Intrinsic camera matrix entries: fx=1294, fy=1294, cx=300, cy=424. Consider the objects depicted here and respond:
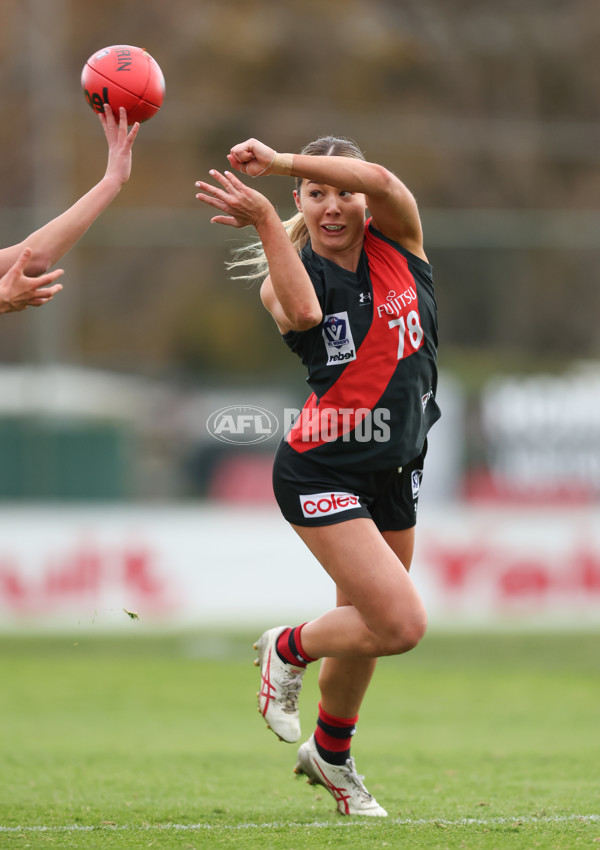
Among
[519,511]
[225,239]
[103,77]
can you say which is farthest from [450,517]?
[103,77]

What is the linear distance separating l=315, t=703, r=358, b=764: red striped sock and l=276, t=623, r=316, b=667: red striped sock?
384 millimetres

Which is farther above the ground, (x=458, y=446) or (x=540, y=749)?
(x=458, y=446)

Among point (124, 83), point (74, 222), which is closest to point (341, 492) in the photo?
point (74, 222)

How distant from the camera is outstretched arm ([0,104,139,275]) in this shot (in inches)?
188

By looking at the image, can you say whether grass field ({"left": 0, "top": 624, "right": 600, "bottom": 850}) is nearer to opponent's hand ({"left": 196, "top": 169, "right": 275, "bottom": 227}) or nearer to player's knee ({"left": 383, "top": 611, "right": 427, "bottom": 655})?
player's knee ({"left": 383, "top": 611, "right": 427, "bottom": 655})

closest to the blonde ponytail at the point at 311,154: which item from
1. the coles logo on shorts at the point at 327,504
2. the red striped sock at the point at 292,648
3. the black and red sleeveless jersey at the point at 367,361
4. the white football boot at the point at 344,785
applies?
the black and red sleeveless jersey at the point at 367,361

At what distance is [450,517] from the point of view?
12.7 metres

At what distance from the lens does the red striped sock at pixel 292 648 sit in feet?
16.9

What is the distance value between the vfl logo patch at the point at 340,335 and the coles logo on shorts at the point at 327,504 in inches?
20.7

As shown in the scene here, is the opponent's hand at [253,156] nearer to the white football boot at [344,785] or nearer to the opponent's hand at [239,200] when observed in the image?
the opponent's hand at [239,200]

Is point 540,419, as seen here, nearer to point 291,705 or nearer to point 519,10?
point 291,705

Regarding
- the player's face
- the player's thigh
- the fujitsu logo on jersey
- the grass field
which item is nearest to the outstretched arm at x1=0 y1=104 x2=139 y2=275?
the player's face

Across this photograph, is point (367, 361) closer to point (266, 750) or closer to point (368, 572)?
point (368, 572)

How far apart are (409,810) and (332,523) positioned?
139 cm
